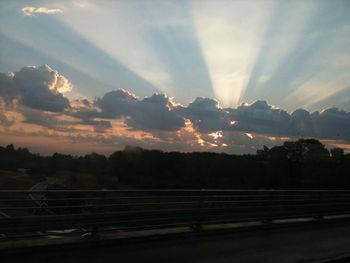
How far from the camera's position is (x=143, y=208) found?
35.6 feet

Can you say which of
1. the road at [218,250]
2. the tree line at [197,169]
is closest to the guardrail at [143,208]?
the road at [218,250]

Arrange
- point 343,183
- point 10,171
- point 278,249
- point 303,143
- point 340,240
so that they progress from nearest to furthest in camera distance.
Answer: point 278,249, point 340,240, point 343,183, point 10,171, point 303,143

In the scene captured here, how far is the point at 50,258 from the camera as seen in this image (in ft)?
26.7

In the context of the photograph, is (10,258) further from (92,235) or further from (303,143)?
(303,143)

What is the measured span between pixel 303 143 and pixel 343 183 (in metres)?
39.7

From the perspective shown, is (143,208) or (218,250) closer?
(218,250)

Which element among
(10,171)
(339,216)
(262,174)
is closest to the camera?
(339,216)

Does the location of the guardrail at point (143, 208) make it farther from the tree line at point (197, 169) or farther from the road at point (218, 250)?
the tree line at point (197, 169)

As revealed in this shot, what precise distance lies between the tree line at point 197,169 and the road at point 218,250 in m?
39.2

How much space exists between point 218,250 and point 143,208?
1.83 m

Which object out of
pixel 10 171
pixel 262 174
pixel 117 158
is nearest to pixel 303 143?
pixel 262 174

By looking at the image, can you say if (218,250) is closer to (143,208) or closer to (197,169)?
(143,208)

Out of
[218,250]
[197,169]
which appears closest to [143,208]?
[218,250]

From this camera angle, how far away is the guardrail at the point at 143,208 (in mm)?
8453
